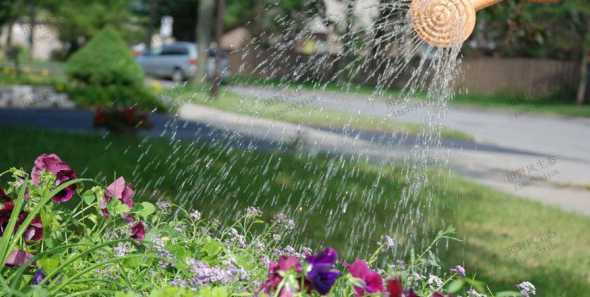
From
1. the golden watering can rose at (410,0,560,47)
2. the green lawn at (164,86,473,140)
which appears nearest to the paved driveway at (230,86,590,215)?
the green lawn at (164,86,473,140)

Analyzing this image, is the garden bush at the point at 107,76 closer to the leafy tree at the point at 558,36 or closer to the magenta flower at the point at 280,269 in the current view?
the leafy tree at the point at 558,36

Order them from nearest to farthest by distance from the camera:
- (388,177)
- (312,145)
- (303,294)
→ (303,294)
(388,177)
(312,145)

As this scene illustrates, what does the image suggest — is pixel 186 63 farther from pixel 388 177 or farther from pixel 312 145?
pixel 388 177

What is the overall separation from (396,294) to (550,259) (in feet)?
12.9

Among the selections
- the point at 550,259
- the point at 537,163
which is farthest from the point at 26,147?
the point at 537,163

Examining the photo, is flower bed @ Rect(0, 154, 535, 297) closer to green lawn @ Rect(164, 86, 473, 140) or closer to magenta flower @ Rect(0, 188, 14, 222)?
magenta flower @ Rect(0, 188, 14, 222)

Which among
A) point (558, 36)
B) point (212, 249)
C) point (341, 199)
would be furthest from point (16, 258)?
Answer: point (558, 36)

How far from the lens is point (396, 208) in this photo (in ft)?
22.4

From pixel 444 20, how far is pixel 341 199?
12.1ft

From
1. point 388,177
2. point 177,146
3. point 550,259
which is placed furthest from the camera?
point 177,146

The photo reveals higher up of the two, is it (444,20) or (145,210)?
(444,20)

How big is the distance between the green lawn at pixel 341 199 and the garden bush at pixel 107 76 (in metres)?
6.26

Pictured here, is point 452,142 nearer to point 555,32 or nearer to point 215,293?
point 215,293

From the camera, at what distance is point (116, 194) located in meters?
2.92
